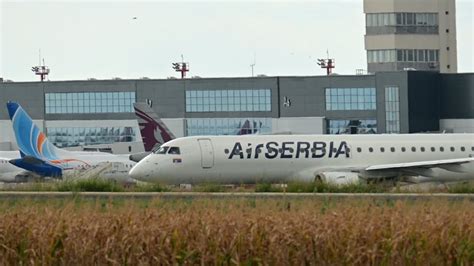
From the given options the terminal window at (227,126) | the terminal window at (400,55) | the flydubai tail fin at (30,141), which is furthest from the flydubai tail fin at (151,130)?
the terminal window at (400,55)

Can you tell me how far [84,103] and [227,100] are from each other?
11506 mm

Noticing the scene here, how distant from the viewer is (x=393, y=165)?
44.3 meters

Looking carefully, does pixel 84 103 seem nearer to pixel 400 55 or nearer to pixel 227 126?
pixel 227 126

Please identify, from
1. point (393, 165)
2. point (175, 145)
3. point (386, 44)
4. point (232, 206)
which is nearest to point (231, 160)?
point (175, 145)

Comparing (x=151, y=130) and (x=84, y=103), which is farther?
(x=84, y=103)

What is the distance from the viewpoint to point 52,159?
2366 inches

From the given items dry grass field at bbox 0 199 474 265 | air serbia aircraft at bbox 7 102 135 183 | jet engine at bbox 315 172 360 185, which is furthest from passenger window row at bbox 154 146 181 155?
dry grass field at bbox 0 199 474 265

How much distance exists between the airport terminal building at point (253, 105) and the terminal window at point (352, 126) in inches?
3.0

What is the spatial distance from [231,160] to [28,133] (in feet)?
69.9

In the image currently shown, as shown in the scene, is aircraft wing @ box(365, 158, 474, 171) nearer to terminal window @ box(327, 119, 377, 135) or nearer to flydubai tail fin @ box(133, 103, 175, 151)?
flydubai tail fin @ box(133, 103, 175, 151)

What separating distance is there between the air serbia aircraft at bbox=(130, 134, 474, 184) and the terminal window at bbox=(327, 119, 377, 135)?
1692 inches

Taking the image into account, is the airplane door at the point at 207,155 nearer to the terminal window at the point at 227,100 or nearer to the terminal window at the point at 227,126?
the terminal window at the point at 227,126

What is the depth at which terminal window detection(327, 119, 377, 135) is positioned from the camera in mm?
90062

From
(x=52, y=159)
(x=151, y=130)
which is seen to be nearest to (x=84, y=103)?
(x=151, y=130)
